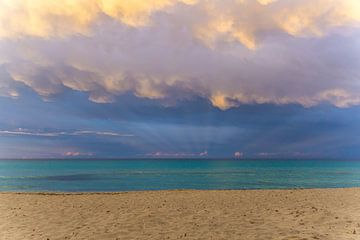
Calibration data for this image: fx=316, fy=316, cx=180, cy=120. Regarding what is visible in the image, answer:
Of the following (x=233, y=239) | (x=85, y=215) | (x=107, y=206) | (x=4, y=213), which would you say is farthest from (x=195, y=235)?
(x=4, y=213)

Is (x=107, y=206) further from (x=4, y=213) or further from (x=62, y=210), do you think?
(x=4, y=213)

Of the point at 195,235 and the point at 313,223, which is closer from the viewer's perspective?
the point at 195,235

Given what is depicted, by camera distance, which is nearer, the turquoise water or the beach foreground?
the beach foreground

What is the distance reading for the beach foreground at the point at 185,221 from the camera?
11.7 m

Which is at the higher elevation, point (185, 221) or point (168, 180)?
point (185, 221)

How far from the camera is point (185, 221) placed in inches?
544

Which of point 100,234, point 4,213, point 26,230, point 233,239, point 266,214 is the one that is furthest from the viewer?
point 4,213

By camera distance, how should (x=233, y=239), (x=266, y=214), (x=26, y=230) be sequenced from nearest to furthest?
(x=233, y=239)
(x=26, y=230)
(x=266, y=214)

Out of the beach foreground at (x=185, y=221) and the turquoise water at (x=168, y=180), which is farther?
the turquoise water at (x=168, y=180)

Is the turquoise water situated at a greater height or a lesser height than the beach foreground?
lesser

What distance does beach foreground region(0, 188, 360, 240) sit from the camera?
38.3 ft

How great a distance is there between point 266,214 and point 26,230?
10.7 metres

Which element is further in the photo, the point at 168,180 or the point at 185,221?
the point at 168,180

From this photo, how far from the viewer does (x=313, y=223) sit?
13320 millimetres
